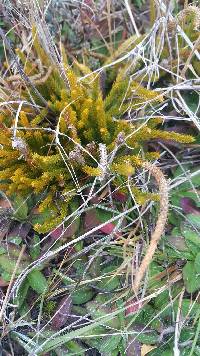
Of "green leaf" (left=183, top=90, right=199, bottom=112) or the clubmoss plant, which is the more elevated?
the clubmoss plant

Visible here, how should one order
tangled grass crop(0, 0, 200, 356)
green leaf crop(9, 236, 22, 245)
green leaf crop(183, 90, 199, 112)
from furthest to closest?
green leaf crop(183, 90, 199, 112), green leaf crop(9, 236, 22, 245), tangled grass crop(0, 0, 200, 356)

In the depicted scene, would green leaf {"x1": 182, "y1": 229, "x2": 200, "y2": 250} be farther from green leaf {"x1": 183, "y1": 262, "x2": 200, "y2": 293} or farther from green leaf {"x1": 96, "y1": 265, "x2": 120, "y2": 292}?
green leaf {"x1": 96, "y1": 265, "x2": 120, "y2": 292}

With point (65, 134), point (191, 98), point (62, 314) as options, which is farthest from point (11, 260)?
point (191, 98)

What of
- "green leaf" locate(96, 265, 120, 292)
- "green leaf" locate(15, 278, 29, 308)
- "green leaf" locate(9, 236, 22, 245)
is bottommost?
"green leaf" locate(96, 265, 120, 292)

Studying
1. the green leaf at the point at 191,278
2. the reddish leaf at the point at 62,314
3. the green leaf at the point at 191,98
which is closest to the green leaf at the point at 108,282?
the reddish leaf at the point at 62,314

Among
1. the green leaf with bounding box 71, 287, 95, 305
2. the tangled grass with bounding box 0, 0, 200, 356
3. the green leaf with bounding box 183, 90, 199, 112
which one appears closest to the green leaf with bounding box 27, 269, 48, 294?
the tangled grass with bounding box 0, 0, 200, 356
